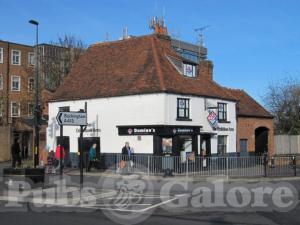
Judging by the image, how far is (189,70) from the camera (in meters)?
36.2

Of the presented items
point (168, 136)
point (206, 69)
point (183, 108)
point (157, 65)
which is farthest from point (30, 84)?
point (168, 136)

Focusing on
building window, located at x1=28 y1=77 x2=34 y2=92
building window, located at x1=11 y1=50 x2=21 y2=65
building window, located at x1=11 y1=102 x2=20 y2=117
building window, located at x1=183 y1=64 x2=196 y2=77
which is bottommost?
building window, located at x1=11 y1=102 x2=20 y2=117

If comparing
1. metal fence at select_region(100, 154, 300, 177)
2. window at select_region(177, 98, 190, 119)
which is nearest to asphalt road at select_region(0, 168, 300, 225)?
metal fence at select_region(100, 154, 300, 177)

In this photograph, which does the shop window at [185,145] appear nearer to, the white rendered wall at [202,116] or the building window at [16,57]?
the white rendered wall at [202,116]

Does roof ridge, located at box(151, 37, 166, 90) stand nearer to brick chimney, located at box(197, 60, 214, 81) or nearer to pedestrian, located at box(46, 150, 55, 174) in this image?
brick chimney, located at box(197, 60, 214, 81)

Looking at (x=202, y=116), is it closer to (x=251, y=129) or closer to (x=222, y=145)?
(x=222, y=145)

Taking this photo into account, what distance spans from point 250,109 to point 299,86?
1625 centimetres

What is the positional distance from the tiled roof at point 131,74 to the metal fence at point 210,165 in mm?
4491

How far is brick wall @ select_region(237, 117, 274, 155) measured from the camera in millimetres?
39531

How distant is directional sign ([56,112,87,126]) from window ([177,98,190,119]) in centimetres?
1421

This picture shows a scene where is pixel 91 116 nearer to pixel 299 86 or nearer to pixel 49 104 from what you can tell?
pixel 49 104

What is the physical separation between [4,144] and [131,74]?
58.1ft

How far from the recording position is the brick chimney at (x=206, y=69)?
38.0 metres

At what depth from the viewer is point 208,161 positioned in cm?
2920
